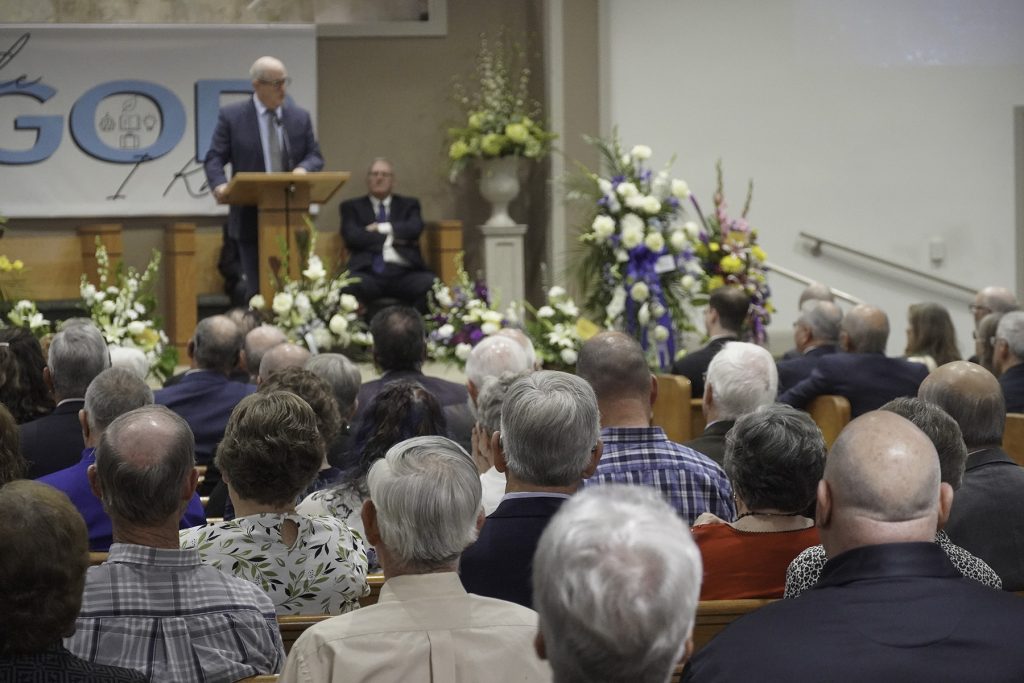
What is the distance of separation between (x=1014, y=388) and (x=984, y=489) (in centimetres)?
203

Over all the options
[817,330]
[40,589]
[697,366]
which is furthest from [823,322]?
A: [40,589]

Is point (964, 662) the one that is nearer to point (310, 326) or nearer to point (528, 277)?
point (310, 326)

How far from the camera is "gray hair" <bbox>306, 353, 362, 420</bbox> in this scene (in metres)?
4.12

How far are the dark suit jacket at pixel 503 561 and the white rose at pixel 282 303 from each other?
4.20 m

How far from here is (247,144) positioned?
7.27m

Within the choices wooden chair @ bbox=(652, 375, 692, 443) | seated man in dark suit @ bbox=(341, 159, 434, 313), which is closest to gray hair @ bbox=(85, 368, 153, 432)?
wooden chair @ bbox=(652, 375, 692, 443)

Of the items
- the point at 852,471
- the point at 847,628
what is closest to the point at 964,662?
the point at 847,628

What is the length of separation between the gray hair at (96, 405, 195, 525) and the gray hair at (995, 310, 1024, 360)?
356 centimetres

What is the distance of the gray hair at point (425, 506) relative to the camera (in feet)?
6.73

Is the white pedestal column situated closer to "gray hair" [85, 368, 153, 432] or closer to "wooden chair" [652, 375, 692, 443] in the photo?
"wooden chair" [652, 375, 692, 443]

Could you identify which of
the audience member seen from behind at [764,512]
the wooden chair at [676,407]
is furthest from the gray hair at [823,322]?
the audience member seen from behind at [764,512]

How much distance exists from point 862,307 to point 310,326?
270 centimetres

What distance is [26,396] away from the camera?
419 centimetres

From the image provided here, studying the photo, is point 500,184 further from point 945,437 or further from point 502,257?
point 945,437
